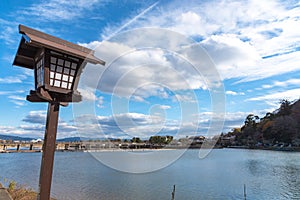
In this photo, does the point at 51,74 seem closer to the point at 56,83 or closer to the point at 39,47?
the point at 56,83

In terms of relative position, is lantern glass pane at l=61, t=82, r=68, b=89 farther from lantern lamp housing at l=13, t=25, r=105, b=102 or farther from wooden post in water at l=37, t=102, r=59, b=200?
wooden post in water at l=37, t=102, r=59, b=200

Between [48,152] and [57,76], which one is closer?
[48,152]

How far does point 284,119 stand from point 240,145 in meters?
35.5

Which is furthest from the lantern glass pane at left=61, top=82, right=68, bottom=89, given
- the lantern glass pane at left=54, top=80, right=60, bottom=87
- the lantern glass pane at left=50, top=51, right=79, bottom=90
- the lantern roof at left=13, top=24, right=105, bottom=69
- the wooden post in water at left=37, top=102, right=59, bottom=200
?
the lantern roof at left=13, top=24, right=105, bottom=69

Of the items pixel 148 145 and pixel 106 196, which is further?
pixel 148 145

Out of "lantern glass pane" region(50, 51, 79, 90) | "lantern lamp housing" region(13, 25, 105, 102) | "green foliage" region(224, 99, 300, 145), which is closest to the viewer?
"lantern lamp housing" region(13, 25, 105, 102)

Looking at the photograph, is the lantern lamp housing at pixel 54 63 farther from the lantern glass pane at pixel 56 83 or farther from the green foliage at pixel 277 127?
the green foliage at pixel 277 127

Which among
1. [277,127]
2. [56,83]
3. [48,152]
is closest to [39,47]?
[56,83]

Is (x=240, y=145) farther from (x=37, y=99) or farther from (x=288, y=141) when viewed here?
(x=37, y=99)

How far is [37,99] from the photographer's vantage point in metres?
5.62

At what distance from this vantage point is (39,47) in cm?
524

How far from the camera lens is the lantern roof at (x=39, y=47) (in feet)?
15.6

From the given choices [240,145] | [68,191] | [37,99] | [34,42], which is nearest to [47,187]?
[37,99]

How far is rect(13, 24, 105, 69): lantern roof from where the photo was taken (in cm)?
476
